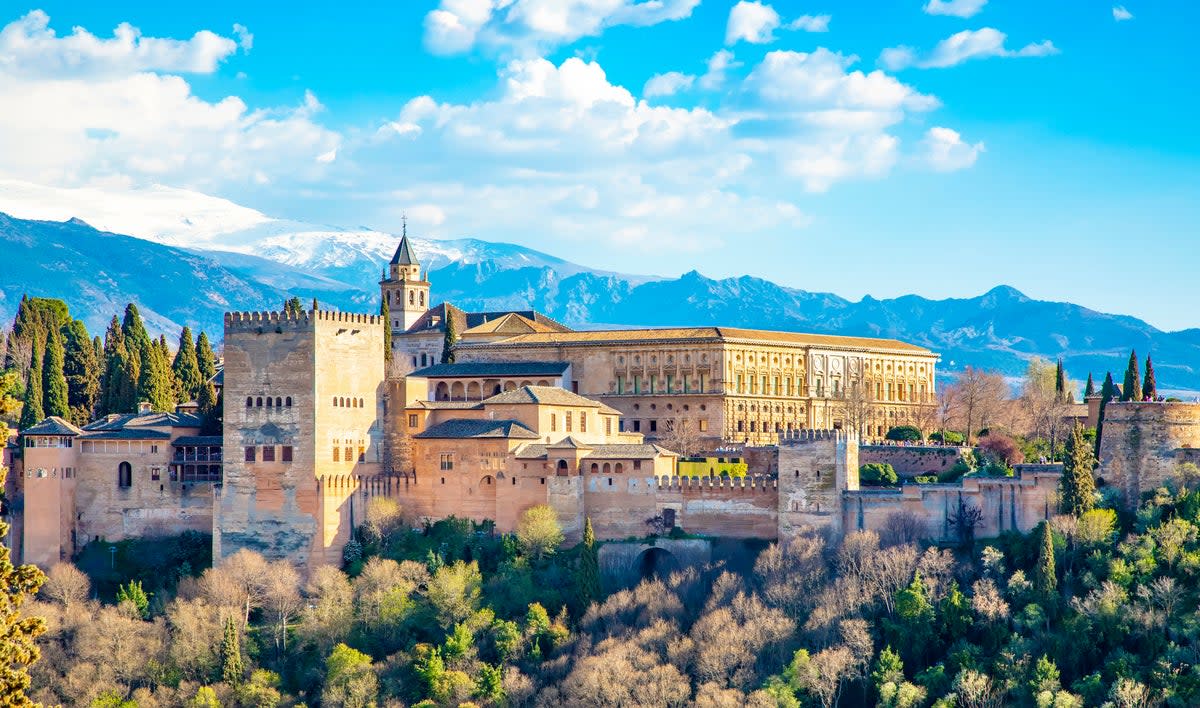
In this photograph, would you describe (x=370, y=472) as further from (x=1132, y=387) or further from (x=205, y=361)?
(x=1132, y=387)

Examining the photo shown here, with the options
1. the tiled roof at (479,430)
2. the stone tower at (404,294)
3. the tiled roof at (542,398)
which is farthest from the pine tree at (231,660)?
the stone tower at (404,294)

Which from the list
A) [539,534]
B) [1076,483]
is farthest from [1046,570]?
[539,534]

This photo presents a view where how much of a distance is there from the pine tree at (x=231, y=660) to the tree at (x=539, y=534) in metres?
10.4

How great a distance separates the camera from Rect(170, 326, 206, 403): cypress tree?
8314 cm

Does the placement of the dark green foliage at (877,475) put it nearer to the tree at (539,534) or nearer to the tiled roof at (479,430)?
the tree at (539,534)

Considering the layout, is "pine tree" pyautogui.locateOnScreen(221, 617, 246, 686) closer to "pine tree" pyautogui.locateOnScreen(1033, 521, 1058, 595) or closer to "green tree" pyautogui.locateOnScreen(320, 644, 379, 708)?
"green tree" pyautogui.locateOnScreen(320, 644, 379, 708)

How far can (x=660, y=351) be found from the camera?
303ft

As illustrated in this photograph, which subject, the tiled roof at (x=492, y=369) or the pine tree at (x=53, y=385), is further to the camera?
the tiled roof at (x=492, y=369)

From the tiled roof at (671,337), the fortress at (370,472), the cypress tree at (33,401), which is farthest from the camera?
the tiled roof at (671,337)

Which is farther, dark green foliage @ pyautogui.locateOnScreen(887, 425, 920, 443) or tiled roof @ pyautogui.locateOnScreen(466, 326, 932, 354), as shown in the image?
tiled roof @ pyautogui.locateOnScreen(466, 326, 932, 354)

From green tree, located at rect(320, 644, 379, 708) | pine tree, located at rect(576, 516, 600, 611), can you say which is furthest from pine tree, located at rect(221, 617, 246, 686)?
pine tree, located at rect(576, 516, 600, 611)

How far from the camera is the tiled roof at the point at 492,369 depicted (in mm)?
84250

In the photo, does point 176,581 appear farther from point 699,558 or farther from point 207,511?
point 699,558

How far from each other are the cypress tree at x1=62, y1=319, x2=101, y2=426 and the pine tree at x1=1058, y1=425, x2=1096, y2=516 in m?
44.6
